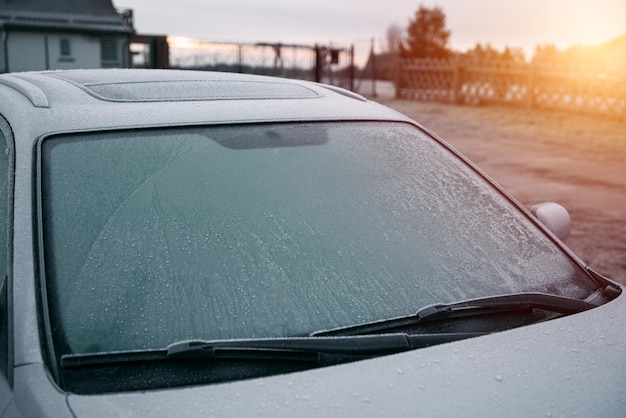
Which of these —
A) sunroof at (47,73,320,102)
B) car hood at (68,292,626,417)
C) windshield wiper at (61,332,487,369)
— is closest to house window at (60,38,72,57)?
sunroof at (47,73,320,102)

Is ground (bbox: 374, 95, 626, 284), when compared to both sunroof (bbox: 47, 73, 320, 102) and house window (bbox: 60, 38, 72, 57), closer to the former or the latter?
sunroof (bbox: 47, 73, 320, 102)

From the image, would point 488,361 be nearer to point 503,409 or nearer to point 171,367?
point 503,409

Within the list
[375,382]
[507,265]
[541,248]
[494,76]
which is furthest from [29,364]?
[494,76]

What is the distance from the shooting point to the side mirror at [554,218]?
2.65 metres

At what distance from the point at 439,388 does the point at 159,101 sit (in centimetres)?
126

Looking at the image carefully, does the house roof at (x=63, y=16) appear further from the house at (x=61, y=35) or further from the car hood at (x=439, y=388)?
the car hood at (x=439, y=388)

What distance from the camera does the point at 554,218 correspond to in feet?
8.75

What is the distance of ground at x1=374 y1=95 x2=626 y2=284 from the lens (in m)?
7.66

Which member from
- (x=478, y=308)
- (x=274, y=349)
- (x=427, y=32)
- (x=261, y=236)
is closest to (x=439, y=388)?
(x=274, y=349)

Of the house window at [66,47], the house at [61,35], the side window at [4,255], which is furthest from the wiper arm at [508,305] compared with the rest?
the house window at [66,47]

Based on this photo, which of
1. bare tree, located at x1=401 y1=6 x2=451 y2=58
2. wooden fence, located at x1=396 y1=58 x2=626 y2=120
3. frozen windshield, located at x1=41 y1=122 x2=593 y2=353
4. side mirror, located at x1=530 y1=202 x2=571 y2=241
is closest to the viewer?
frozen windshield, located at x1=41 y1=122 x2=593 y2=353

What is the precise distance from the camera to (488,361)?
5.50 ft

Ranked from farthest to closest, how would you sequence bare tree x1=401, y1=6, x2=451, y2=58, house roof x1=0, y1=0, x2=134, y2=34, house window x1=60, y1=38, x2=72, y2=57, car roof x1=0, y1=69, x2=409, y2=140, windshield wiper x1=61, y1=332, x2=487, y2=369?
1. bare tree x1=401, y1=6, x2=451, y2=58
2. house window x1=60, y1=38, x2=72, y2=57
3. house roof x1=0, y1=0, x2=134, y2=34
4. car roof x1=0, y1=69, x2=409, y2=140
5. windshield wiper x1=61, y1=332, x2=487, y2=369

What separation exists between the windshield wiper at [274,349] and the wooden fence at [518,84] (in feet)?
65.8
